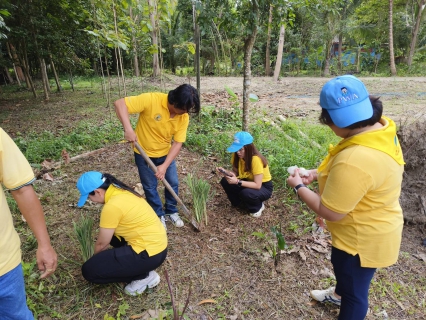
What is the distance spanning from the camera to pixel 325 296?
7.04 ft

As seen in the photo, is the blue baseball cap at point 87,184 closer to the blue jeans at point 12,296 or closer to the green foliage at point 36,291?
the blue jeans at point 12,296

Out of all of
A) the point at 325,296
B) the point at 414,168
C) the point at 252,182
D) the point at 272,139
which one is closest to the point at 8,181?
the point at 325,296

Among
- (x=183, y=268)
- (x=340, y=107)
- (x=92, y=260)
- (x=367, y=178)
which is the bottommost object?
(x=183, y=268)

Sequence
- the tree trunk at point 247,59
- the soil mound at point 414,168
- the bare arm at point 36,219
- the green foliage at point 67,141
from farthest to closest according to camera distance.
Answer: the green foliage at point 67,141 < the tree trunk at point 247,59 < the soil mound at point 414,168 < the bare arm at point 36,219

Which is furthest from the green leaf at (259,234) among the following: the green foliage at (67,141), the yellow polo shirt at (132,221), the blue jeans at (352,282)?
the green foliage at (67,141)

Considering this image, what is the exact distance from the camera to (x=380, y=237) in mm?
1458

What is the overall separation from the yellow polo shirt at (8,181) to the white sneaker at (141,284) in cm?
113

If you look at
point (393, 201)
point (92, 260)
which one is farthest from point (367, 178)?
point (92, 260)

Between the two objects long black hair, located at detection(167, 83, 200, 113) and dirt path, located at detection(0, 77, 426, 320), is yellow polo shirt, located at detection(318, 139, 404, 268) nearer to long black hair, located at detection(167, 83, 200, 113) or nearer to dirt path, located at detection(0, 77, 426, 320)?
dirt path, located at detection(0, 77, 426, 320)

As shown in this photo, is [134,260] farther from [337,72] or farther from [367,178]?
[337,72]

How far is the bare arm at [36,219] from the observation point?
1242mm

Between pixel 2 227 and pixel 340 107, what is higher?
pixel 340 107

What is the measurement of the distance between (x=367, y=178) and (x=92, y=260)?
1.92 m

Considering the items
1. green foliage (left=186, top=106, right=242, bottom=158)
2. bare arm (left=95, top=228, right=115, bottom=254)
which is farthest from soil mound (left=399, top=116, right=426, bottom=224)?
bare arm (left=95, top=228, right=115, bottom=254)
